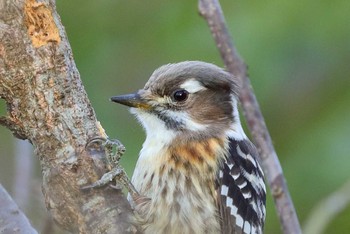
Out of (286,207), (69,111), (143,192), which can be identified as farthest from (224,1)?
(286,207)

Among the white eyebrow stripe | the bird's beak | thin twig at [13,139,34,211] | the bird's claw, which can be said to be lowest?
thin twig at [13,139,34,211]

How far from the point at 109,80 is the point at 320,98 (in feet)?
4.55

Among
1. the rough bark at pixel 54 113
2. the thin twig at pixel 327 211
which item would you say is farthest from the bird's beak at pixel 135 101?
the thin twig at pixel 327 211

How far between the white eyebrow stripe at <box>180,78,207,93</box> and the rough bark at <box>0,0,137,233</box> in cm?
99

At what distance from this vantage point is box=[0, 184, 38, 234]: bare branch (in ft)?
12.5

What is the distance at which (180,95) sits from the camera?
4918mm

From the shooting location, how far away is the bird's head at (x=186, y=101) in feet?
15.8

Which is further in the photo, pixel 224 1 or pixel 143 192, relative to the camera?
pixel 224 1

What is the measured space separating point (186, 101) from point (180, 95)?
44 mm

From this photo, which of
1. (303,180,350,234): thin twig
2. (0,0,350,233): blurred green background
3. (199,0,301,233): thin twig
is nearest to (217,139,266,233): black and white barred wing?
(303,180,350,234): thin twig

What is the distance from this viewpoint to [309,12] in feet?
19.0

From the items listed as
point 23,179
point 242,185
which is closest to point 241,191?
point 242,185

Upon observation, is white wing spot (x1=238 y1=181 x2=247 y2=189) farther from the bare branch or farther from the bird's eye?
the bare branch

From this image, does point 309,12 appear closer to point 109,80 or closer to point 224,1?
point 224,1
